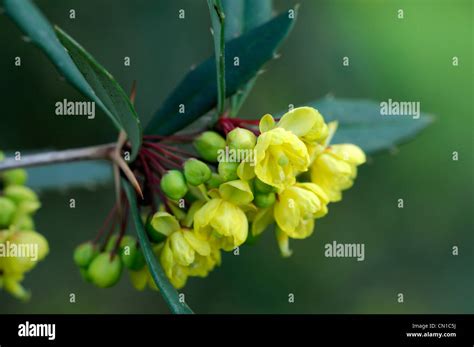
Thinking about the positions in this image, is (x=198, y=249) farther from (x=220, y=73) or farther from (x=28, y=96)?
(x=28, y=96)

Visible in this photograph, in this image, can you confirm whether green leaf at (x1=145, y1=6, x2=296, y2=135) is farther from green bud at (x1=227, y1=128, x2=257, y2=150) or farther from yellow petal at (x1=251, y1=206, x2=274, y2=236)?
yellow petal at (x1=251, y1=206, x2=274, y2=236)

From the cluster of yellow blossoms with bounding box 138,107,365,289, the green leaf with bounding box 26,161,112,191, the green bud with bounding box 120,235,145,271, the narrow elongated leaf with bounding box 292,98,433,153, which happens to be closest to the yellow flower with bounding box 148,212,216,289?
the cluster of yellow blossoms with bounding box 138,107,365,289

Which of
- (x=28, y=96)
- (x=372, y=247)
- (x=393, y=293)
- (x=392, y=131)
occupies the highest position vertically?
(x=28, y=96)

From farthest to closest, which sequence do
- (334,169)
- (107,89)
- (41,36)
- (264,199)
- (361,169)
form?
(361,169) → (41,36) → (334,169) → (264,199) → (107,89)

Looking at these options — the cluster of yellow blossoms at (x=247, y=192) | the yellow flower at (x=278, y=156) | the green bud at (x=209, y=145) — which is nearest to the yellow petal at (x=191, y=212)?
the cluster of yellow blossoms at (x=247, y=192)

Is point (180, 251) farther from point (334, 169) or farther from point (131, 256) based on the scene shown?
point (334, 169)

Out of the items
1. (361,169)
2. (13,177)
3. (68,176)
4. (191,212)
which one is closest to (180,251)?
(191,212)

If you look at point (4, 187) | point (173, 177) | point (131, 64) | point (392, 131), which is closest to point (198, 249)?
point (173, 177)
